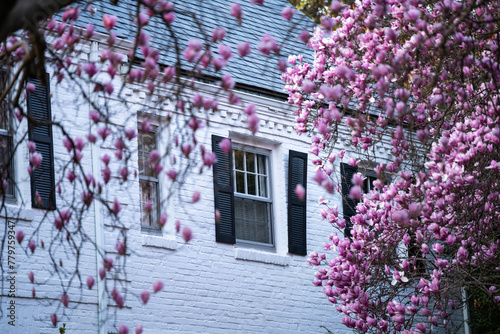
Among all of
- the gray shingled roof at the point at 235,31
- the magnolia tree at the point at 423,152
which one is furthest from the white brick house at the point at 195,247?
the magnolia tree at the point at 423,152

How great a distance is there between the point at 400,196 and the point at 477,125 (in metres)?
1.04

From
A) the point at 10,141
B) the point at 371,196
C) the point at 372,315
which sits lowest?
the point at 372,315

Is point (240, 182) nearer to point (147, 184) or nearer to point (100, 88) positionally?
point (147, 184)

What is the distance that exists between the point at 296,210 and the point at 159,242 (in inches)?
105

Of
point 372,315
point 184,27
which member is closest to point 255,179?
point 184,27

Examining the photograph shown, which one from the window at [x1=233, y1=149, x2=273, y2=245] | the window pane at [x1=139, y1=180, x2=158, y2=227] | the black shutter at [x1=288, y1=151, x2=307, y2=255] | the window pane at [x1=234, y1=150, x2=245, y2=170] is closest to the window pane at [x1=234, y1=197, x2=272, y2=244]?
the window at [x1=233, y1=149, x2=273, y2=245]

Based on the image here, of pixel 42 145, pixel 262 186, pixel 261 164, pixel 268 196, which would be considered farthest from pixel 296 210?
pixel 42 145

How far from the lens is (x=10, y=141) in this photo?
9531 mm

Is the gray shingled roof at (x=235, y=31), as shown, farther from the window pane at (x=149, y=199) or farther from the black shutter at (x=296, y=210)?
the window pane at (x=149, y=199)

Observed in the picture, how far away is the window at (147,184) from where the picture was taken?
1077 centimetres

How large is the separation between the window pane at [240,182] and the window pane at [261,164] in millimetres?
412

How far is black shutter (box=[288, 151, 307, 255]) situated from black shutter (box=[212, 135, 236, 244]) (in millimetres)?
1117

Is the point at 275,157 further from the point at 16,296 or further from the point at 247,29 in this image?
the point at 16,296

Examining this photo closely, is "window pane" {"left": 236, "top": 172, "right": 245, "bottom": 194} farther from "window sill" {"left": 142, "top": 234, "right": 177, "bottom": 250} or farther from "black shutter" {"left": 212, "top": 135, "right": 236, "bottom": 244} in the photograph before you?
"window sill" {"left": 142, "top": 234, "right": 177, "bottom": 250}
